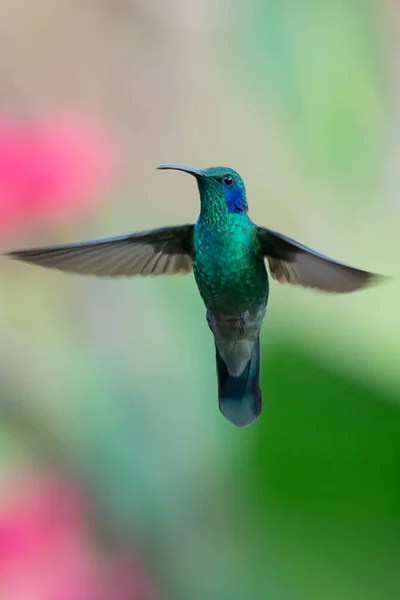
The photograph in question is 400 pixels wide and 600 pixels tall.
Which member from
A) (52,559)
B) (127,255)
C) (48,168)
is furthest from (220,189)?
(52,559)

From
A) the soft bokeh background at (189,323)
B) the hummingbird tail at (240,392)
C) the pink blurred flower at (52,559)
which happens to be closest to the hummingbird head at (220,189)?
the hummingbird tail at (240,392)

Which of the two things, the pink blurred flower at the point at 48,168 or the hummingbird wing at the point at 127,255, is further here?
the pink blurred flower at the point at 48,168

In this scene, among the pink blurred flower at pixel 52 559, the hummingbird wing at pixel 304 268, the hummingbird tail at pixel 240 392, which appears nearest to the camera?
the hummingbird wing at pixel 304 268

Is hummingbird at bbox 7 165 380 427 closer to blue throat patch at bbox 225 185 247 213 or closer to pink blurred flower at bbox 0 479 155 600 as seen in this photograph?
blue throat patch at bbox 225 185 247 213

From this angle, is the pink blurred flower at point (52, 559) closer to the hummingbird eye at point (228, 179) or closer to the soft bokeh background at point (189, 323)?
the soft bokeh background at point (189, 323)

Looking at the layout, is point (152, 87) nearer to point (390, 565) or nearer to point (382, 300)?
point (382, 300)

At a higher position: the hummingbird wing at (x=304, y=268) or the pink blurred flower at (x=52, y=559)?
the hummingbird wing at (x=304, y=268)
